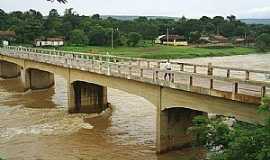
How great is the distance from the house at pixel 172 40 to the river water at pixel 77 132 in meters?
77.3

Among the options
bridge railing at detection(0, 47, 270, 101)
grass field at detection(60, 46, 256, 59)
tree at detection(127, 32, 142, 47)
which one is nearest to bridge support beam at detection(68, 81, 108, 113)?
bridge railing at detection(0, 47, 270, 101)

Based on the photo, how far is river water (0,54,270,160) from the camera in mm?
20719

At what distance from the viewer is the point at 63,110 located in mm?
31953

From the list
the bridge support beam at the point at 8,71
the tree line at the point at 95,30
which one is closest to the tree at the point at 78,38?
the tree line at the point at 95,30

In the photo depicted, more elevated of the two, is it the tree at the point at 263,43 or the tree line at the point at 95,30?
the tree line at the point at 95,30

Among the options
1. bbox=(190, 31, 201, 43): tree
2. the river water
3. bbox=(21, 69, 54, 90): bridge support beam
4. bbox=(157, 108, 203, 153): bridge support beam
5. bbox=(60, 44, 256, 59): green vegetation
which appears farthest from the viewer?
bbox=(190, 31, 201, 43): tree

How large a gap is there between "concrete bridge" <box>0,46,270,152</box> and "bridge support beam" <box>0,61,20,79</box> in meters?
23.9

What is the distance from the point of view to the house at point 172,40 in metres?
111

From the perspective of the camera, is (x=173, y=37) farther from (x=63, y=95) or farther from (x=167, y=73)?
(x=167, y=73)

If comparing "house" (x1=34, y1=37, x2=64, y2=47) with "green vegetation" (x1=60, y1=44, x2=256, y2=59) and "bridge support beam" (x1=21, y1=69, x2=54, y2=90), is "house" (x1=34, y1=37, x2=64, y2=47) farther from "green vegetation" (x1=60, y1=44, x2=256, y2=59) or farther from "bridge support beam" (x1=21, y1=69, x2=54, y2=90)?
"bridge support beam" (x1=21, y1=69, x2=54, y2=90)

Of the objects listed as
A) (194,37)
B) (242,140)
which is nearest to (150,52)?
(194,37)

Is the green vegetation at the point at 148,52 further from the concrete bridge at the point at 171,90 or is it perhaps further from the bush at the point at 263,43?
the concrete bridge at the point at 171,90

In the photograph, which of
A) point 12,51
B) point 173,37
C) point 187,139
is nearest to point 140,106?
point 187,139

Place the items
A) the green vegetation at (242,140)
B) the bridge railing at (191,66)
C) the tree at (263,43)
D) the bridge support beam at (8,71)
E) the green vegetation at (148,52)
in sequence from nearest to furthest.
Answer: the green vegetation at (242,140) → the bridge railing at (191,66) → the bridge support beam at (8,71) → the green vegetation at (148,52) → the tree at (263,43)
